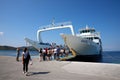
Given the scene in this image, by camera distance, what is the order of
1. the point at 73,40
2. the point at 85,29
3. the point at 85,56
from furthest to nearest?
1. the point at 85,29
2. the point at 85,56
3. the point at 73,40

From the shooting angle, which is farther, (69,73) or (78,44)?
(78,44)

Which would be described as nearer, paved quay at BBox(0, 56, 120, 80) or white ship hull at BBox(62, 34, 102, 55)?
paved quay at BBox(0, 56, 120, 80)

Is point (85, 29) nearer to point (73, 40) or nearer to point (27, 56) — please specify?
point (73, 40)

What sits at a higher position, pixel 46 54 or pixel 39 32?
pixel 39 32

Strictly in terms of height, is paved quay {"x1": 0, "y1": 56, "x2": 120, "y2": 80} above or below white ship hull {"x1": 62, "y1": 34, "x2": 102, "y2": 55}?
below

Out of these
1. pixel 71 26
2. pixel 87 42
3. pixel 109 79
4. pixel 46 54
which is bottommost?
pixel 109 79

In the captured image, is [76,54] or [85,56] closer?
[76,54]

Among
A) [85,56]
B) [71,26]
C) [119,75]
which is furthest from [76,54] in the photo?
[119,75]

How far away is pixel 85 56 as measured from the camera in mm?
21516

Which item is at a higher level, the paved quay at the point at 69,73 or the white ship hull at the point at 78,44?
the white ship hull at the point at 78,44

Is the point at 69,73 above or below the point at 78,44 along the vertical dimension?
below

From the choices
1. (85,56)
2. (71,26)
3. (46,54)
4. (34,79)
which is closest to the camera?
(34,79)

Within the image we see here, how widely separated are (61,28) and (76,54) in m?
9.34

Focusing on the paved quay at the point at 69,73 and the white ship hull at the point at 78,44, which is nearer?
the paved quay at the point at 69,73
